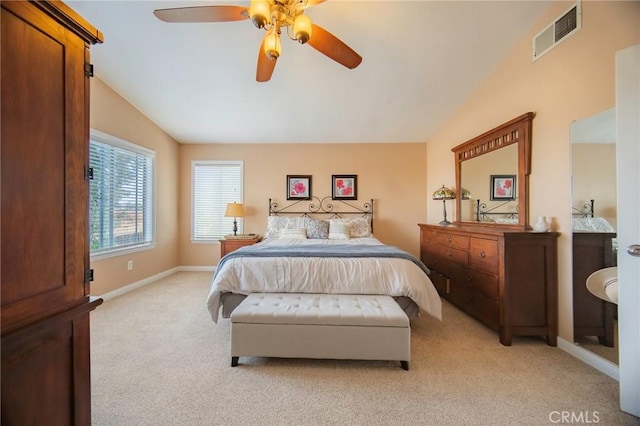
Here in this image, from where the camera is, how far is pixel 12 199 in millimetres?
722

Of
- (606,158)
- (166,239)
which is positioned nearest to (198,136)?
(166,239)

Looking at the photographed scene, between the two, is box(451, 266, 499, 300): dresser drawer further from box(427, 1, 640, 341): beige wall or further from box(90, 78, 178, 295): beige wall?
box(90, 78, 178, 295): beige wall

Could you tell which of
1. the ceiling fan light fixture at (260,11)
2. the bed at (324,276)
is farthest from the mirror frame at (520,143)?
the ceiling fan light fixture at (260,11)

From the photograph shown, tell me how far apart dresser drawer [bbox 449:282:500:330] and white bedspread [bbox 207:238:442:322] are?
20.6 inches

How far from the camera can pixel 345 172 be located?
466 centimetres

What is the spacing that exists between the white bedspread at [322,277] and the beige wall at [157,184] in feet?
6.51

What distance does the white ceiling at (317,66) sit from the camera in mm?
2324

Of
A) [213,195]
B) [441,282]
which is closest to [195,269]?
[213,195]

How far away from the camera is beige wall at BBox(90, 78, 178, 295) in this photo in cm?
312

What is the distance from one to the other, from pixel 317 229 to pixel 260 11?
3.04m

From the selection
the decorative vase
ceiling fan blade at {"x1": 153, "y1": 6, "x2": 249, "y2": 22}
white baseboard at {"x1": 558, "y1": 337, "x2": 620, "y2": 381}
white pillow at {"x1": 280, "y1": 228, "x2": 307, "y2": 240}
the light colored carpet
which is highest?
ceiling fan blade at {"x1": 153, "y1": 6, "x2": 249, "y2": 22}

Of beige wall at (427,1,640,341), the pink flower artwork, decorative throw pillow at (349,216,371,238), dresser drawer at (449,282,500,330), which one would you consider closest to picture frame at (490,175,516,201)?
beige wall at (427,1,640,341)

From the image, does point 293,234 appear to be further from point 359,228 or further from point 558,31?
point 558,31

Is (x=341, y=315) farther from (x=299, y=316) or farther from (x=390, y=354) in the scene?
(x=390, y=354)
